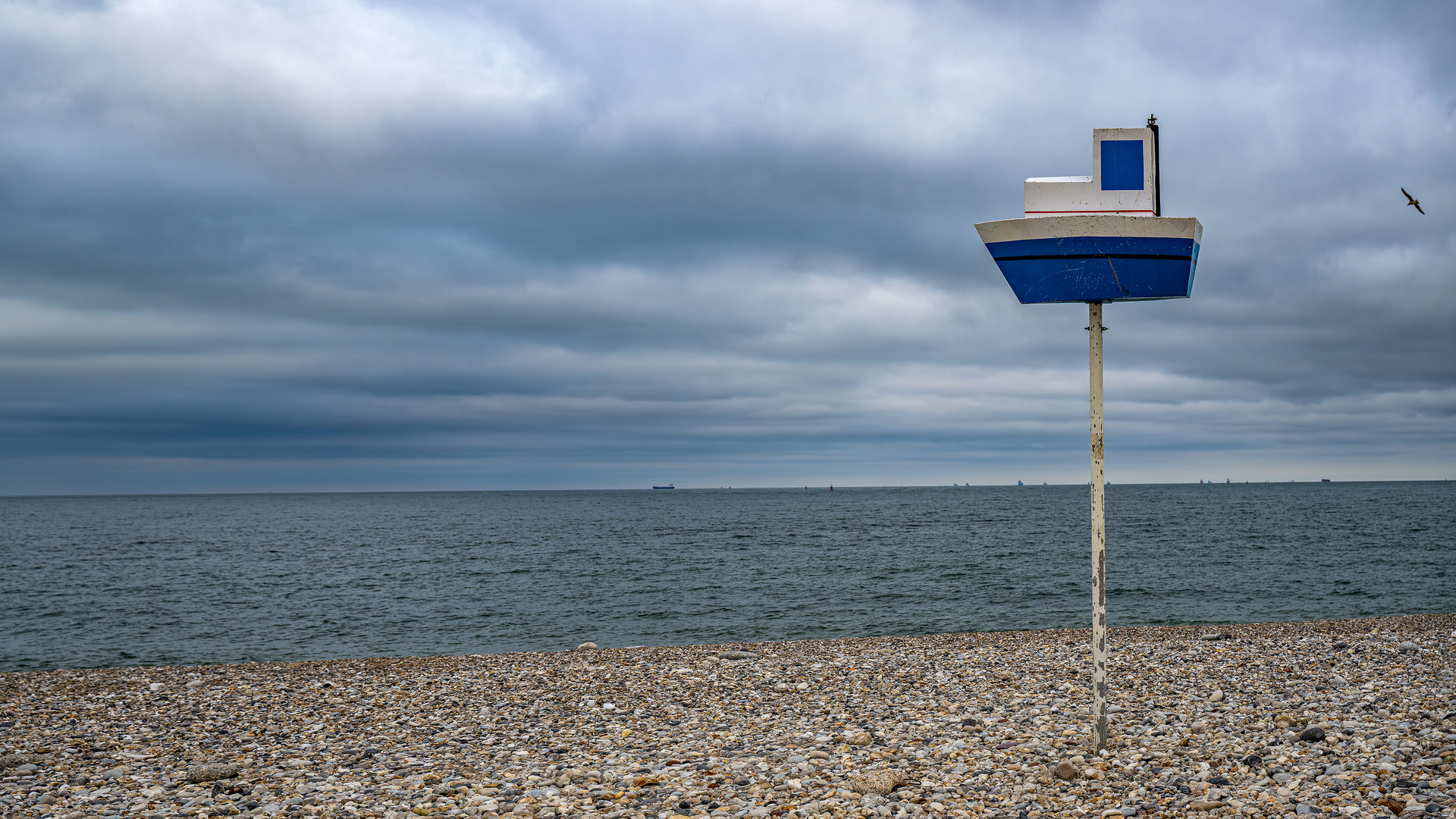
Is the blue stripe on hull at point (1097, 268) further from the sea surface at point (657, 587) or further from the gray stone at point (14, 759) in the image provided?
the sea surface at point (657, 587)

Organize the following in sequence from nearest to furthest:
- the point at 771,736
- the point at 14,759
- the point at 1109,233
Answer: the point at 1109,233, the point at 14,759, the point at 771,736

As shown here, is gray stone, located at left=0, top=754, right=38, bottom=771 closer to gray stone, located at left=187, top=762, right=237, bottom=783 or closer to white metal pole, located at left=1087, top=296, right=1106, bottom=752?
gray stone, located at left=187, top=762, right=237, bottom=783

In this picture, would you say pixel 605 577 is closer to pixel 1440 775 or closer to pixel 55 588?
pixel 55 588

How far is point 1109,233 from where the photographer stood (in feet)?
23.8

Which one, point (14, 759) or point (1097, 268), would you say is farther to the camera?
point (14, 759)

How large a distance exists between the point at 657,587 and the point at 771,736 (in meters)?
29.0

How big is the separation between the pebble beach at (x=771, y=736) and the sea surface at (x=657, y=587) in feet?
33.7

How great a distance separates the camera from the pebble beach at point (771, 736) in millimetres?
7285

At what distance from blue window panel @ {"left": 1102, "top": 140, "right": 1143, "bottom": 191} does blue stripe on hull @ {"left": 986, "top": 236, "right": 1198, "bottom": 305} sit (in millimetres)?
496

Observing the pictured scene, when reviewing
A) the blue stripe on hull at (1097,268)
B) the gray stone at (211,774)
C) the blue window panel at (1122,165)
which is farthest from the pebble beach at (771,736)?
the blue window panel at (1122,165)

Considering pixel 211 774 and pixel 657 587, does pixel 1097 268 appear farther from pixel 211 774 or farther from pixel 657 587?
pixel 657 587

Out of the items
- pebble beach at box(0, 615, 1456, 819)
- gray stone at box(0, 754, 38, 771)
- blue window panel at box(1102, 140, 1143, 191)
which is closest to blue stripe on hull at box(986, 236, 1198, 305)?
blue window panel at box(1102, 140, 1143, 191)

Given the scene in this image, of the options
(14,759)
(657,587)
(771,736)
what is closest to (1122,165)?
(771,736)

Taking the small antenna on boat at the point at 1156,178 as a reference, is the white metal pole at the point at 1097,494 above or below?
below
